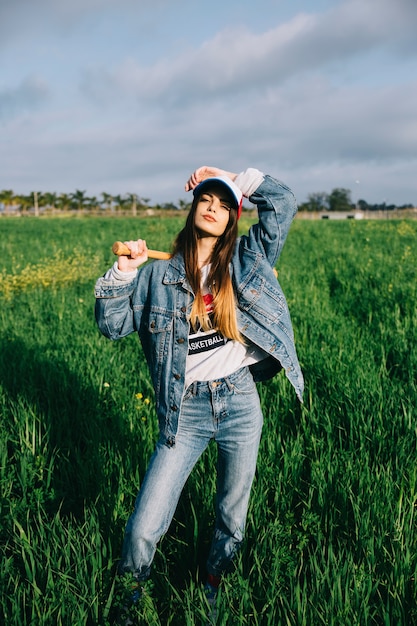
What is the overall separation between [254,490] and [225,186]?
4.91 feet

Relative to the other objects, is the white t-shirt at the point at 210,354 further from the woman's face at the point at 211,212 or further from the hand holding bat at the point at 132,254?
the hand holding bat at the point at 132,254

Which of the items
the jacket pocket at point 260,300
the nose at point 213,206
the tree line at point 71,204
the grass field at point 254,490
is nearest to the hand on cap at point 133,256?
the nose at point 213,206

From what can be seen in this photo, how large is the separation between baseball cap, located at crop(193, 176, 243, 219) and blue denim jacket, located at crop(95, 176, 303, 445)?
0.45ft

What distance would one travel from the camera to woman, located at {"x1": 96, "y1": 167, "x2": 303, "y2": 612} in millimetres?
2176

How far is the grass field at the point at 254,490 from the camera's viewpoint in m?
2.03

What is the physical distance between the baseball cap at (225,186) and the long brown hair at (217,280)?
44mm

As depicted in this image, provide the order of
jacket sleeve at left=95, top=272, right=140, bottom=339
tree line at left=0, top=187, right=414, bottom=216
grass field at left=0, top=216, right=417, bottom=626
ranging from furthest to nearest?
tree line at left=0, top=187, right=414, bottom=216, jacket sleeve at left=95, top=272, right=140, bottom=339, grass field at left=0, top=216, right=417, bottom=626

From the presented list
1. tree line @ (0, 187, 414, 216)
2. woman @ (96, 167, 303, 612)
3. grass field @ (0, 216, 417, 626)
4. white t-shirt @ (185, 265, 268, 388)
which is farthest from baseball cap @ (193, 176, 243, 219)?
tree line @ (0, 187, 414, 216)

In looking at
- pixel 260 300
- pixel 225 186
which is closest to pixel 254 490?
pixel 260 300

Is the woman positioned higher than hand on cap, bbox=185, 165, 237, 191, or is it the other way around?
hand on cap, bbox=185, 165, 237, 191

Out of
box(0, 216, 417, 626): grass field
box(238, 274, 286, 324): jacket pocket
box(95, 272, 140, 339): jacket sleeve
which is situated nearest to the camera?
box(0, 216, 417, 626): grass field

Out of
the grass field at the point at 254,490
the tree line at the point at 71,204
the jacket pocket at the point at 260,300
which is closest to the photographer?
the grass field at the point at 254,490

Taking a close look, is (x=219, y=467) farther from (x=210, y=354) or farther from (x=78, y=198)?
(x=78, y=198)

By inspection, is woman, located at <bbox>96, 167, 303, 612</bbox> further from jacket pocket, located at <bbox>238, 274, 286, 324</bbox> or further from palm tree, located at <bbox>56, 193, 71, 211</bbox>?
palm tree, located at <bbox>56, 193, 71, 211</bbox>
